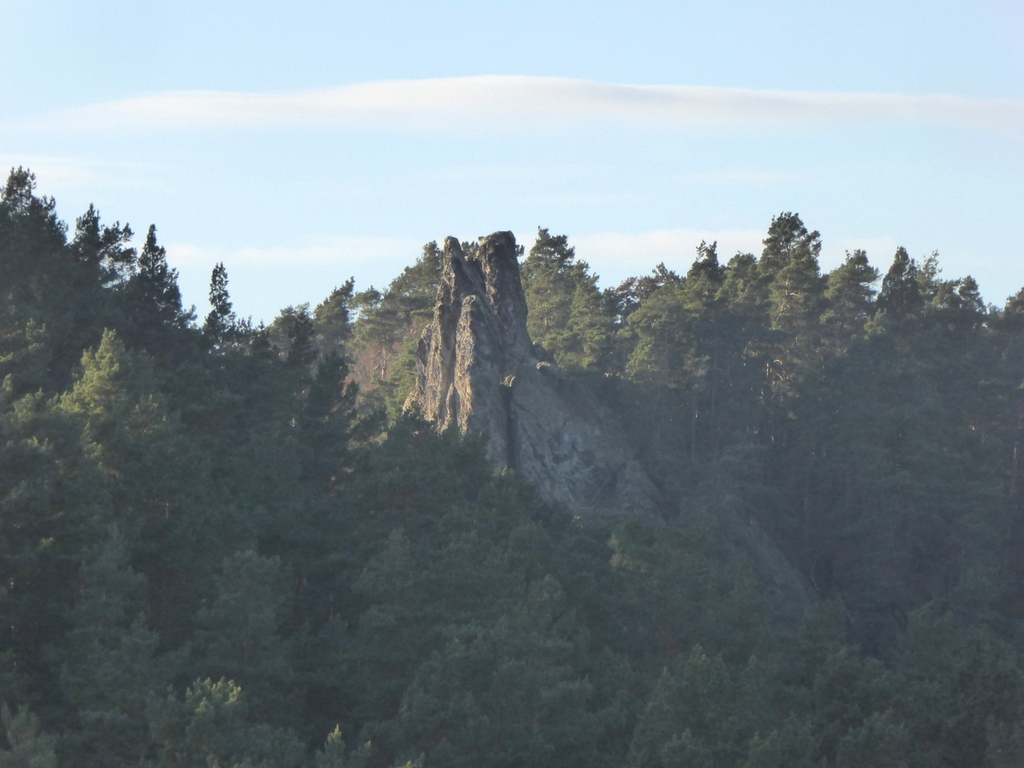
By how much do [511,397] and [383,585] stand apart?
2198 cm

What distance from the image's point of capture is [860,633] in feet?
171

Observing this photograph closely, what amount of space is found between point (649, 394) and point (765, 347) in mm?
7096

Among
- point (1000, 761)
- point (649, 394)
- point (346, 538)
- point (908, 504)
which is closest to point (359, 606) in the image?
point (346, 538)

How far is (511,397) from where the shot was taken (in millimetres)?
48531

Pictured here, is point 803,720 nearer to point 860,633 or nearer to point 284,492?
point 284,492

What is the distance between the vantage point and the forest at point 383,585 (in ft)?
71.4

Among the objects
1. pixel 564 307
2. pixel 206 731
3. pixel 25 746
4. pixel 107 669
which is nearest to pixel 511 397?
pixel 564 307

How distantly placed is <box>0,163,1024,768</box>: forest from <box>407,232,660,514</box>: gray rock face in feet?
10.5

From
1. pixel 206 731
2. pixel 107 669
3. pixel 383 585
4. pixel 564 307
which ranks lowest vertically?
pixel 206 731

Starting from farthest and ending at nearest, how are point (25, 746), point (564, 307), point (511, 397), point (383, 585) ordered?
point (564, 307) → point (511, 397) → point (383, 585) → point (25, 746)

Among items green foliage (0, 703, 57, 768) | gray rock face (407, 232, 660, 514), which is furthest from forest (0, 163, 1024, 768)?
gray rock face (407, 232, 660, 514)

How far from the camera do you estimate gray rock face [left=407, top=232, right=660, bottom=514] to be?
156 feet

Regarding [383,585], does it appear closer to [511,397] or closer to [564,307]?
[511,397]

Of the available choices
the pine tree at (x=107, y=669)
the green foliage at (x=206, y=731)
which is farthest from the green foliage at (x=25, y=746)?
the pine tree at (x=107, y=669)
